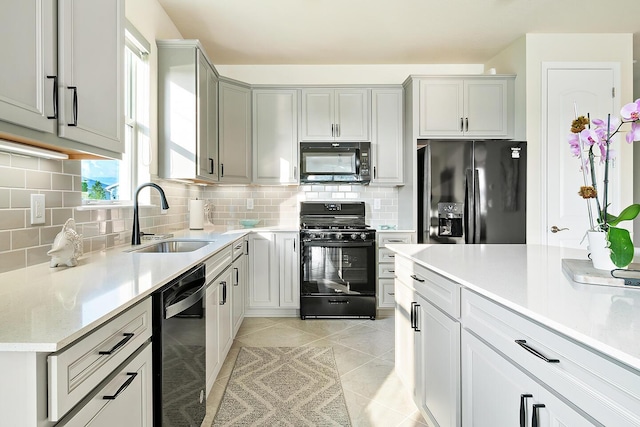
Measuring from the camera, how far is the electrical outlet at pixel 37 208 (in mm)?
1482

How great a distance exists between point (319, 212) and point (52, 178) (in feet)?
8.87

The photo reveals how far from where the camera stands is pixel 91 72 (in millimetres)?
1361

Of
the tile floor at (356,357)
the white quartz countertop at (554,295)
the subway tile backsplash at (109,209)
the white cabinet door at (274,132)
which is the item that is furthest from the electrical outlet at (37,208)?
the white cabinet door at (274,132)

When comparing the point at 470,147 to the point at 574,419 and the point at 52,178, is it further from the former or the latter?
the point at 52,178

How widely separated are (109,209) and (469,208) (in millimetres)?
2977

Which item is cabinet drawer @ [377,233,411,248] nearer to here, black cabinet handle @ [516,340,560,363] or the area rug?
the area rug

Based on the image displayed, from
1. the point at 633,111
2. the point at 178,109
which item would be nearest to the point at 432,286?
the point at 633,111

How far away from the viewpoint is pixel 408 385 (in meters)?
2.08

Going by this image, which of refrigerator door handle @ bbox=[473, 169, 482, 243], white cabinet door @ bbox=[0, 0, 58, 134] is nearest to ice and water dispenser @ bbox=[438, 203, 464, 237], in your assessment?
refrigerator door handle @ bbox=[473, 169, 482, 243]

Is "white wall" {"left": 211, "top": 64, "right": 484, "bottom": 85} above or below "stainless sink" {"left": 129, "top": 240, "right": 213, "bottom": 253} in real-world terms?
above

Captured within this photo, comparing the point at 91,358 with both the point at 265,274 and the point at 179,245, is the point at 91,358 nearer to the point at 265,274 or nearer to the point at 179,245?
the point at 179,245

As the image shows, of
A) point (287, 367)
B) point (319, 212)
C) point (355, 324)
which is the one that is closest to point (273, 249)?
point (319, 212)

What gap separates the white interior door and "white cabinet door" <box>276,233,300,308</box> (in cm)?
251

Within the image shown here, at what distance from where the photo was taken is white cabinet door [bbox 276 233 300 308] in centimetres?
357
